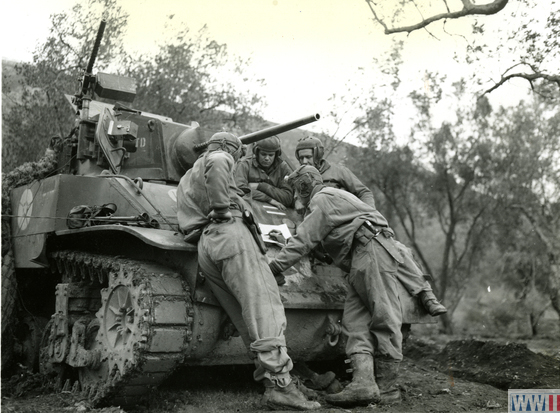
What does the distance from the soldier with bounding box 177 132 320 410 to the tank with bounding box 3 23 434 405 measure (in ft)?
0.66

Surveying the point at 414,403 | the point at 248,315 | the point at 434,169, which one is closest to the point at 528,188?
the point at 434,169

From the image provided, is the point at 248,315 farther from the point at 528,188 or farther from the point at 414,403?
the point at 528,188

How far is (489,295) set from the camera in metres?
16.8

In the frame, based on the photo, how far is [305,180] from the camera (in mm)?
6062

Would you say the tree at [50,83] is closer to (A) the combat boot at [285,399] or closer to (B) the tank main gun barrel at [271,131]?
(B) the tank main gun barrel at [271,131]

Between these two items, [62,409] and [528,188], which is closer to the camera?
[62,409]

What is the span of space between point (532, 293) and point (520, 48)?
24.9 feet

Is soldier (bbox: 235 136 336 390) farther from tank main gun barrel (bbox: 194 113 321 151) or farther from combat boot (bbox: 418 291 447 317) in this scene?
combat boot (bbox: 418 291 447 317)

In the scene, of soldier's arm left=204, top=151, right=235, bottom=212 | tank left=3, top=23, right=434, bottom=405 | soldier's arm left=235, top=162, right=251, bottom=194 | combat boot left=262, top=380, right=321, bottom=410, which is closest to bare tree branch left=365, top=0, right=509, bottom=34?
tank left=3, top=23, right=434, bottom=405

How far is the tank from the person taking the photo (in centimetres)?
503

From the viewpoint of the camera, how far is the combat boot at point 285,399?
4.80 meters

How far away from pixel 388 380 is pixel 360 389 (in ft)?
1.32

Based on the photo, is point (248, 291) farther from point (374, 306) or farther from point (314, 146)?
point (314, 146)

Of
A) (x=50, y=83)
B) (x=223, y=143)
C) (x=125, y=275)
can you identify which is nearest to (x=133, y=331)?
(x=125, y=275)
